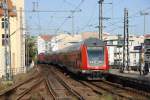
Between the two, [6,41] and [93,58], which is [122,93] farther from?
[6,41]

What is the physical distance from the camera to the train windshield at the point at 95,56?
37.2m

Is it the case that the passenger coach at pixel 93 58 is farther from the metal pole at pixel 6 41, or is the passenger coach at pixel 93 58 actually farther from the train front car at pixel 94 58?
the metal pole at pixel 6 41

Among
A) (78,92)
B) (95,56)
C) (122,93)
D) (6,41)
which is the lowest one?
(78,92)

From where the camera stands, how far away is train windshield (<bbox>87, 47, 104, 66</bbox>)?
37.2 m

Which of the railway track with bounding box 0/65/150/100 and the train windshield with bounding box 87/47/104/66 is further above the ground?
the train windshield with bounding box 87/47/104/66

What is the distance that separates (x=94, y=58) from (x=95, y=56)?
0.61ft

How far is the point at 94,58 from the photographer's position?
37281mm

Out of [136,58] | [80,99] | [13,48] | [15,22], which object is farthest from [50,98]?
[136,58]

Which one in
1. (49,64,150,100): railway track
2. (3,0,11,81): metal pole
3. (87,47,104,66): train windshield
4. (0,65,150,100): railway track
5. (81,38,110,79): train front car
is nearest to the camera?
(49,64,150,100): railway track

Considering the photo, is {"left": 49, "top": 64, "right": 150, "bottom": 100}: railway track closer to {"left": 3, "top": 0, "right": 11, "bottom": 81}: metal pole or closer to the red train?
the red train

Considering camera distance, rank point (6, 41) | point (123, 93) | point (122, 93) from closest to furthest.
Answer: point (122, 93) → point (123, 93) → point (6, 41)

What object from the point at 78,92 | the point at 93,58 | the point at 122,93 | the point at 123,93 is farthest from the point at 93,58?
the point at 122,93

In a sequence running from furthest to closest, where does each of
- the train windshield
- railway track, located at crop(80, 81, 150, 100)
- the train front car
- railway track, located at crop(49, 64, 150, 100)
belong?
the train windshield, the train front car, railway track, located at crop(49, 64, 150, 100), railway track, located at crop(80, 81, 150, 100)

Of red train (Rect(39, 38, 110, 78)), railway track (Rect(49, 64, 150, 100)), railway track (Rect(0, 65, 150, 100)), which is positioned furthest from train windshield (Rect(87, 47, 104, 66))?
railway track (Rect(49, 64, 150, 100))
